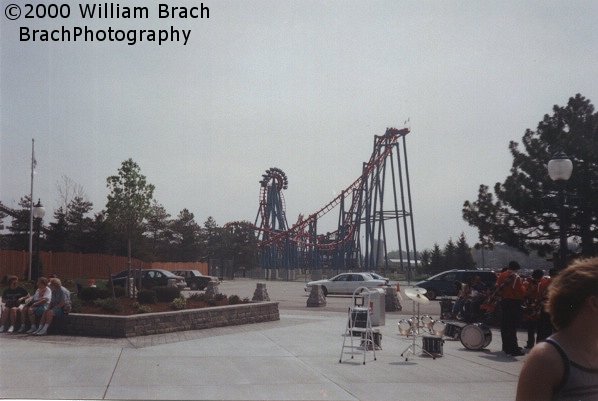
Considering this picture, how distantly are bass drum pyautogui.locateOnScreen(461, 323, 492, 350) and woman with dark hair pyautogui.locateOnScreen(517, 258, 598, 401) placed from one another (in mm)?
10184

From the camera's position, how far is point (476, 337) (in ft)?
40.3

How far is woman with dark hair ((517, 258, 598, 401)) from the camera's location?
2.36m

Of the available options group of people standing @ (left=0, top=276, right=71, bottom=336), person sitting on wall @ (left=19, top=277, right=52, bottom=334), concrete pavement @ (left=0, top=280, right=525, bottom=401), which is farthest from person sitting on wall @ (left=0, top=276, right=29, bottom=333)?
concrete pavement @ (left=0, top=280, right=525, bottom=401)

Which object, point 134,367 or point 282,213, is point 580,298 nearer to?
point 134,367

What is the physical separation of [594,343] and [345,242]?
62473mm

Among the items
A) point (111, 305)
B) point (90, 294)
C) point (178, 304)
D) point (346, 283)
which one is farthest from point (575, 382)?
point (346, 283)

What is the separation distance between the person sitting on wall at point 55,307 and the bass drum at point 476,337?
7781mm

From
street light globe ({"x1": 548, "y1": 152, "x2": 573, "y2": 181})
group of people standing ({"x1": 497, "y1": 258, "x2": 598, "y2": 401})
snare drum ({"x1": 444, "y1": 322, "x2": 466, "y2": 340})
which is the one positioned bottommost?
snare drum ({"x1": 444, "y1": 322, "x2": 466, "y2": 340})

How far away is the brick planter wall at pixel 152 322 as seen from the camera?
503 inches

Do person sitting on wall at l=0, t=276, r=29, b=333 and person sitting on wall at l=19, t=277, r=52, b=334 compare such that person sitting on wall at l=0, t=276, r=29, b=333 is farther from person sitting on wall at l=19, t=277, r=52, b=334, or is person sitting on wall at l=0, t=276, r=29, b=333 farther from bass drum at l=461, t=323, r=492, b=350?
bass drum at l=461, t=323, r=492, b=350

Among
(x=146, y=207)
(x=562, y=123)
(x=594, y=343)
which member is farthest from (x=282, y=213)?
(x=594, y=343)

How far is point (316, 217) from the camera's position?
68.3m

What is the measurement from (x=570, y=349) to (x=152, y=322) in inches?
465

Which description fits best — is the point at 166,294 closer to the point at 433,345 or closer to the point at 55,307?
the point at 55,307
